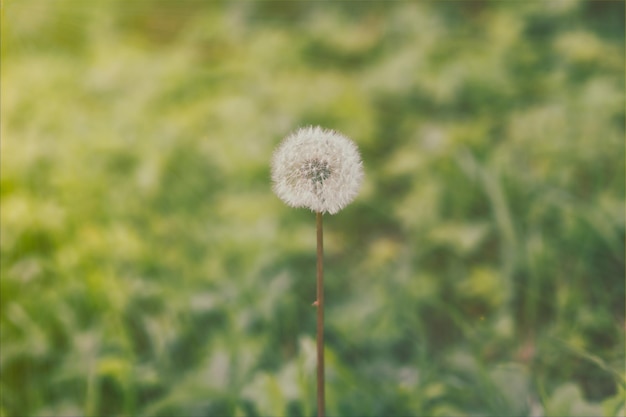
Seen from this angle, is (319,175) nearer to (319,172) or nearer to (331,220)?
(319,172)

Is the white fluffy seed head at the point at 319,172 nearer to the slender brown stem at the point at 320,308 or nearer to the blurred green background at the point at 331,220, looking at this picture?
the slender brown stem at the point at 320,308

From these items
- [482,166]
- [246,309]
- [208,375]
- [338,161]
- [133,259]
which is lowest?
[208,375]

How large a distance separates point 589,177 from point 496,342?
0.87m

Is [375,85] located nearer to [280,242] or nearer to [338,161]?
[280,242]

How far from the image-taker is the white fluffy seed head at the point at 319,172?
1104 millimetres

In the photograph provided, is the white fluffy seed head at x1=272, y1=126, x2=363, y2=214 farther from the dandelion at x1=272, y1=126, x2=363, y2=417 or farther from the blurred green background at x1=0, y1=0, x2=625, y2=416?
the blurred green background at x1=0, y1=0, x2=625, y2=416

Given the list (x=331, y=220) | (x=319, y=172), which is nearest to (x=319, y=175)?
(x=319, y=172)

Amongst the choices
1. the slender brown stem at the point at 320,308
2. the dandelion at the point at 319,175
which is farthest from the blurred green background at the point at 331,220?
the dandelion at the point at 319,175

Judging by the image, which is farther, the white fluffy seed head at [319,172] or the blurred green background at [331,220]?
the blurred green background at [331,220]

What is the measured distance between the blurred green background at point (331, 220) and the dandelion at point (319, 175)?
586 millimetres

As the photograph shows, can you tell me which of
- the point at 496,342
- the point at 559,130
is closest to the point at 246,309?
the point at 496,342

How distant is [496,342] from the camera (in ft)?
6.09

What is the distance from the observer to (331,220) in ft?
8.30

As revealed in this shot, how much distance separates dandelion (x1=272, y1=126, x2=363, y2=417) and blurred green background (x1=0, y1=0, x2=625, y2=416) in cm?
59
